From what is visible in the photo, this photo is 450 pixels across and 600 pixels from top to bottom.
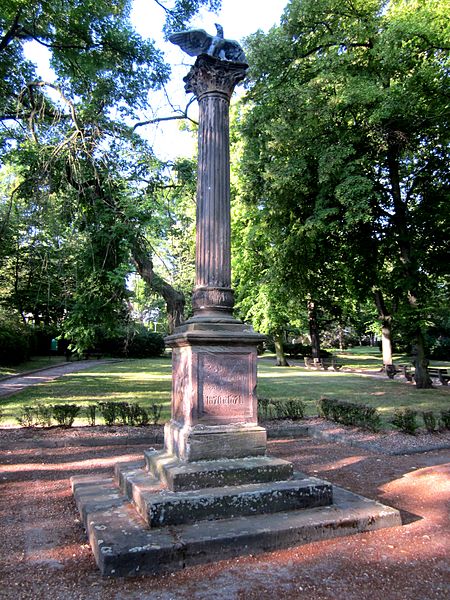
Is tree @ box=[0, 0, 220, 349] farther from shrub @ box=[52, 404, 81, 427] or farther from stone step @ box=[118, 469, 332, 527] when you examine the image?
stone step @ box=[118, 469, 332, 527]

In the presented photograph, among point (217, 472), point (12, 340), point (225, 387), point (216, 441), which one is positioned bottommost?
point (217, 472)

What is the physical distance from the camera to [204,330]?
5.46m

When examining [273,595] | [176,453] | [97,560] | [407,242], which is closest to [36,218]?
[176,453]

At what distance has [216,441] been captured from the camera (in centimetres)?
528

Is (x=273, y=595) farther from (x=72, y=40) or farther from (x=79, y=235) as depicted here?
(x=72, y=40)

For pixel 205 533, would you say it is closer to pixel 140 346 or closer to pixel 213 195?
pixel 213 195

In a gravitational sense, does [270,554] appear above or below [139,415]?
below

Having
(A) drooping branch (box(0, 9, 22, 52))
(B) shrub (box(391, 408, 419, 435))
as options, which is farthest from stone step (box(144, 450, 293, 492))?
(A) drooping branch (box(0, 9, 22, 52))

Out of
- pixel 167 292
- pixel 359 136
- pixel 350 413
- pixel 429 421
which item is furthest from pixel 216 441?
pixel 359 136

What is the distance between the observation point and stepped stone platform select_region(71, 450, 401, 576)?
394 centimetres

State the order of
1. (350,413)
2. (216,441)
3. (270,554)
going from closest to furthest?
(270,554)
(216,441)
(350,413)

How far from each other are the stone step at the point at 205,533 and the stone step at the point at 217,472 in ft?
1.45

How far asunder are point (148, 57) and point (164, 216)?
5254 mm

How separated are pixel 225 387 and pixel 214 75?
4189 millimetres
